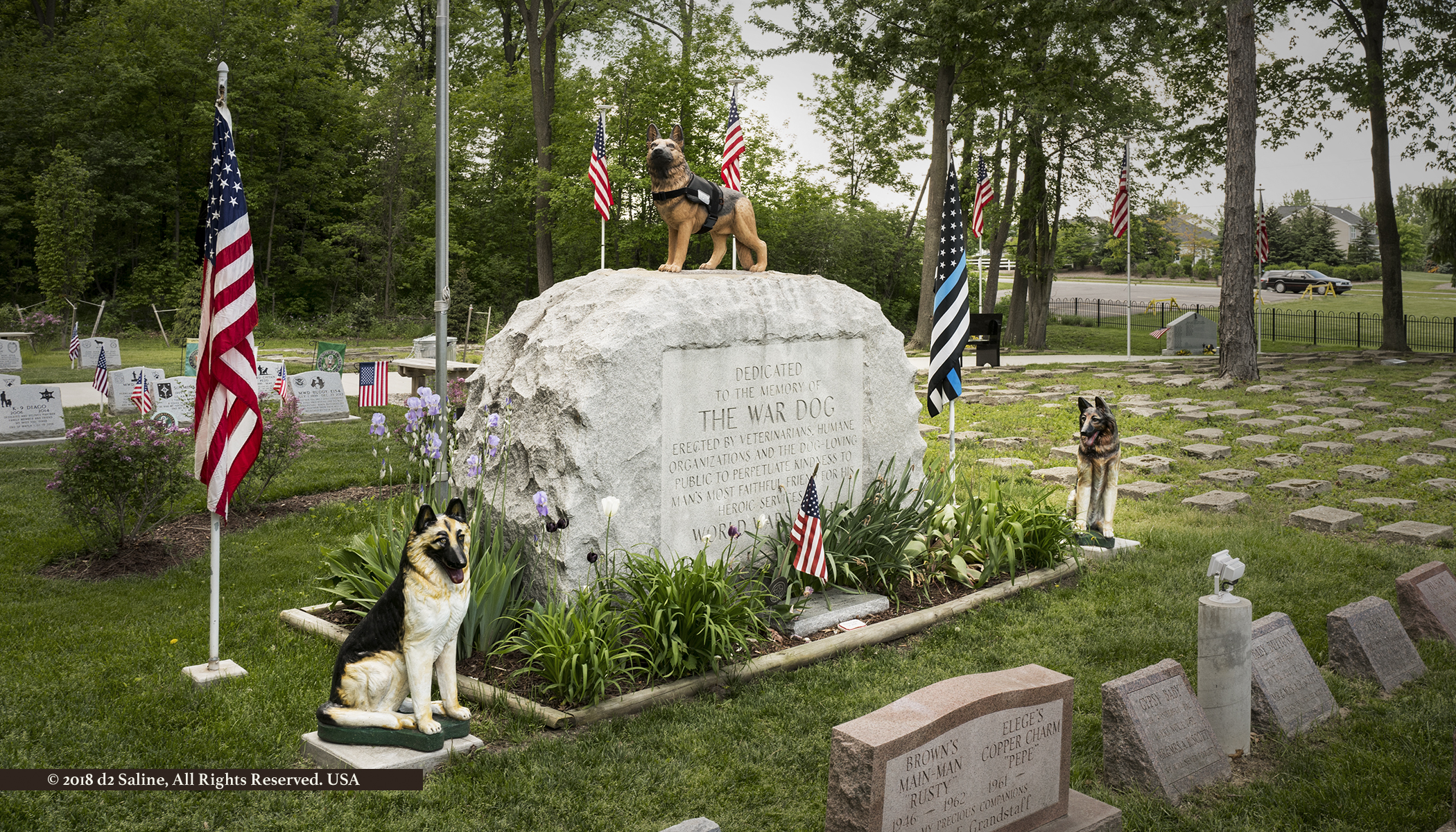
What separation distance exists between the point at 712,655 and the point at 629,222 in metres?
24.3

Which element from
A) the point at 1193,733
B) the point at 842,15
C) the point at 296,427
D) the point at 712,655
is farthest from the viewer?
the point at 842,15

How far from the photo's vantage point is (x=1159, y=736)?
466 centimetres

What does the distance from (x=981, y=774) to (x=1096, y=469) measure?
15.8 feet

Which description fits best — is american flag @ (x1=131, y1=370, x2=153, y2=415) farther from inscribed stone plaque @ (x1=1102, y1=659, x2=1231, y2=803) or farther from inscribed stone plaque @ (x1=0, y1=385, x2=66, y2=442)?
inscribed stone plaque @ (x1=1102, y1=659, x2=1231, y2=803)

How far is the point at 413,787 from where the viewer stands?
4480 millimetres

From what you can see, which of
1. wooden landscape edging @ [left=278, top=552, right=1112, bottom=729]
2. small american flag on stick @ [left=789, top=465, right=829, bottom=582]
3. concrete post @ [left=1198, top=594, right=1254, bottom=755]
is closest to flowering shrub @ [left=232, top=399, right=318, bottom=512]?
wooden landscape edging @ [left=278, top=552, right=1112, bottom=729]

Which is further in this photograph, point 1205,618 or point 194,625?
point 194,625

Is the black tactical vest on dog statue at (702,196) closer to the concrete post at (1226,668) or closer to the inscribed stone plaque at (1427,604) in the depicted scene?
the concrete post at (1226,668)

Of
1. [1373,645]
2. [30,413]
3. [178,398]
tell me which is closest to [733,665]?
[1373,645]

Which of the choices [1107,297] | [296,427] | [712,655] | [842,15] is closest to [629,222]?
[842,15]

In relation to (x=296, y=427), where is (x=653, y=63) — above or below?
above

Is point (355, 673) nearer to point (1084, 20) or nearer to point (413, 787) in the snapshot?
point (413, 787)

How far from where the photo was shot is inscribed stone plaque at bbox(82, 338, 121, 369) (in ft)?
66.6

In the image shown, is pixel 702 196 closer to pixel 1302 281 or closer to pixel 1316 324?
pixel 1316 324
